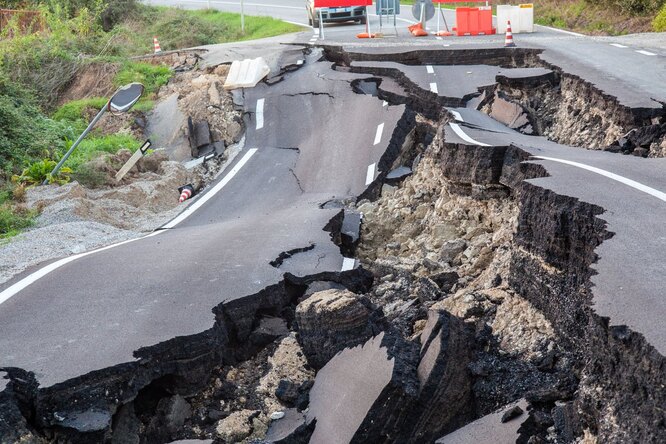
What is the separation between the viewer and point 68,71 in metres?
22.8

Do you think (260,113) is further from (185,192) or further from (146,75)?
(146,75)

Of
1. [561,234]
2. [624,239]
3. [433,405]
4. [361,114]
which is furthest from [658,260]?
[361,114]

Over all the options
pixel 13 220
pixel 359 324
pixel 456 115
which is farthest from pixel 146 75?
pixel 359 324

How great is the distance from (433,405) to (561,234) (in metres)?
2.00

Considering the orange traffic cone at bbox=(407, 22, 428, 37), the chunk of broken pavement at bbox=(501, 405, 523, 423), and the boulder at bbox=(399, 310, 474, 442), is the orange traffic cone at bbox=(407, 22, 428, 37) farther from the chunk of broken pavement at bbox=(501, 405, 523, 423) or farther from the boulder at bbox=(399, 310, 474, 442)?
the chunk of broken pavement at bbox=(501, 405, 523, 423)

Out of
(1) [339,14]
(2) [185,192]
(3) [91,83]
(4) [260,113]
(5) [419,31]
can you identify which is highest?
(1) [339,14]

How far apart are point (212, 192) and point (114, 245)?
13.7 feet

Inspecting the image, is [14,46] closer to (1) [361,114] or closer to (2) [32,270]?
(1) [361,114]

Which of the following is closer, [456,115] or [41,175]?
[456,115]

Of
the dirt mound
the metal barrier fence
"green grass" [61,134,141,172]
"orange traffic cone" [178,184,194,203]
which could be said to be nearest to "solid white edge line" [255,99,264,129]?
"green grass" [61,134,141,172]

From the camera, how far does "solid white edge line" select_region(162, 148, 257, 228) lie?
13.3 meters

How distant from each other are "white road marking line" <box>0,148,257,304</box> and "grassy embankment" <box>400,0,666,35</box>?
13863mm

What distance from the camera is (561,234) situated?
7.19 metres

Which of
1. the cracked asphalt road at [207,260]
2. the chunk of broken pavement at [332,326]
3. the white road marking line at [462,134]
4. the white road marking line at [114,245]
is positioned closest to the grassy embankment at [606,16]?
the cracked asphalt road at [207,260]
